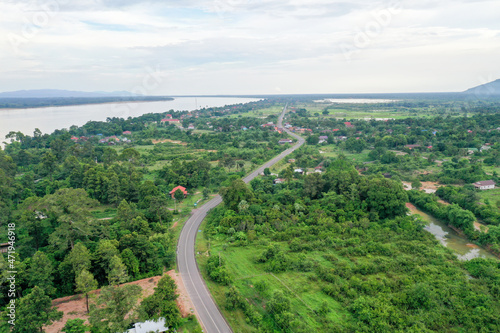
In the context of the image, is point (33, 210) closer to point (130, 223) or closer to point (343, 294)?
point (130, 223)

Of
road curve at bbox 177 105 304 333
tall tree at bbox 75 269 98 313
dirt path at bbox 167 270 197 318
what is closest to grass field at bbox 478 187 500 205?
road curve at bbox 177 105 304 333

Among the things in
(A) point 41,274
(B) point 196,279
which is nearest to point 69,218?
(A) point 41,274

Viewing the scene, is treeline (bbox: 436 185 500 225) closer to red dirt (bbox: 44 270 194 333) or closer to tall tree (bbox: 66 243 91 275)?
red dirt (bbox: 44 270 194 333)

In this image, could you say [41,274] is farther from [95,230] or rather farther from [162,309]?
[162,309]

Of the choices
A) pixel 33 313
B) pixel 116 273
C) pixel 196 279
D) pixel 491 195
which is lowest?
pixel 196 279

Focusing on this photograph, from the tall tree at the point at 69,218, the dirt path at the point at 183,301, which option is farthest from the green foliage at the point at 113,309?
the tall tree at the point at 69,218

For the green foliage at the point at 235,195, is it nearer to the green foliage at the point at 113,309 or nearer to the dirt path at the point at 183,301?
the dirt path at the point at 183,301
